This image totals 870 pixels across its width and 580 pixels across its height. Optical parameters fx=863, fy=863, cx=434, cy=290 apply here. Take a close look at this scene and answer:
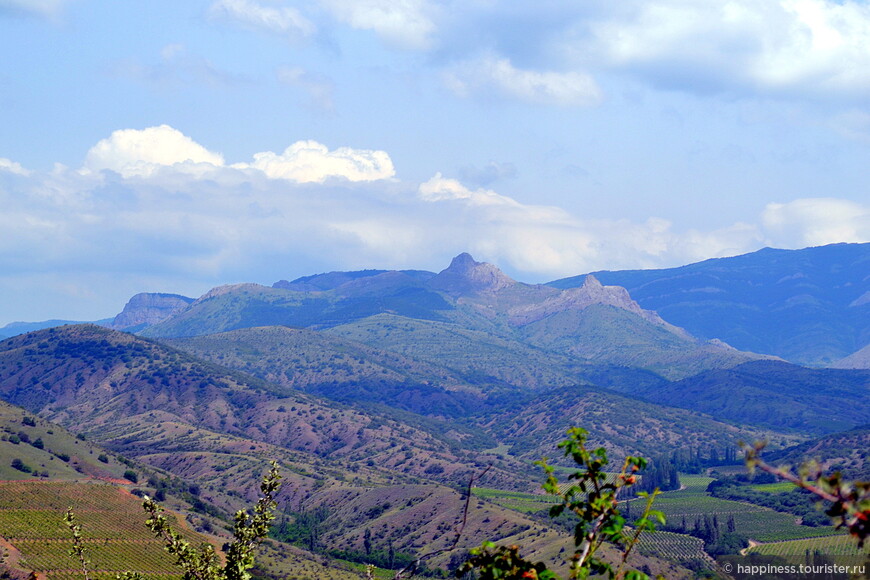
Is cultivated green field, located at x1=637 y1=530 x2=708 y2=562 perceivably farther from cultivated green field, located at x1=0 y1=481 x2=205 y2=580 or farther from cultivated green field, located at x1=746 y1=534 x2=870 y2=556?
cultivated green field, located at x1=0 y1=481 x2=205 y2=580

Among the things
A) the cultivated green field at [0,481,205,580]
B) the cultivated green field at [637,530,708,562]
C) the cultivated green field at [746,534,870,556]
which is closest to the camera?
the cultivated green field at [0,481,205,580]

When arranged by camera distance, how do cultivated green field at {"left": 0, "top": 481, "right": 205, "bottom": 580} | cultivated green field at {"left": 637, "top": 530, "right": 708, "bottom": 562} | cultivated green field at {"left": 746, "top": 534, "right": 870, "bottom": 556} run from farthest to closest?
cultivated green field at {"left": 637, "top": 530, "right": 708, "bottom": 562}
cultivated green field at {"left": 746, "top": 534, "right": 870, "bottom": 556}
cultivated green field at {"left": 0, "top": 481, "right": 205, "bottom": 580}

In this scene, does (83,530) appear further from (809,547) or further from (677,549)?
(809,547)

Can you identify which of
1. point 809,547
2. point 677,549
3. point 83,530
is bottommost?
point 809,547

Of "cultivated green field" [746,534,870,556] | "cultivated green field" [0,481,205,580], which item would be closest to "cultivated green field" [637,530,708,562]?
"cultivated green field" [746,534,870,556]

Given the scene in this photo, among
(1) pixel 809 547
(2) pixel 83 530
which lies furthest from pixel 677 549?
(2) pixel 83 530

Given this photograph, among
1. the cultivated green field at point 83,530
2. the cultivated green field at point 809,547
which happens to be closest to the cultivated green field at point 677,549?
the cultivated green field at point 809,547

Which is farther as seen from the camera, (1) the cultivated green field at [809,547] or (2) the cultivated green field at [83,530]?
(1) the cultivated green field at [809,547]

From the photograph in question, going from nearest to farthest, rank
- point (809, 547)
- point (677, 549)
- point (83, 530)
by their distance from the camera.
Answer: point (83, 530) → point (809, 547) → point (677, 549)

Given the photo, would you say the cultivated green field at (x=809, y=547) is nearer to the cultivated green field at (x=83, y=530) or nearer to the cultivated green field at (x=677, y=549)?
the cultivated green field at (x=677, y=549)

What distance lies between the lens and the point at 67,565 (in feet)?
413

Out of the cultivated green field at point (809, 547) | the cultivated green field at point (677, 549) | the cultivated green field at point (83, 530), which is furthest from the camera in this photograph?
the cultivated green field at point (677, 549)

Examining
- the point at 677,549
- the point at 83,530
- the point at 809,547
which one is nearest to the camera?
the point at 83,530

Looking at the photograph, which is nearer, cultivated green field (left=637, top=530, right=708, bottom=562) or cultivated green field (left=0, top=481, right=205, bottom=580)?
cultivated green field (left=0, top=481, right=205, bottom=580)
